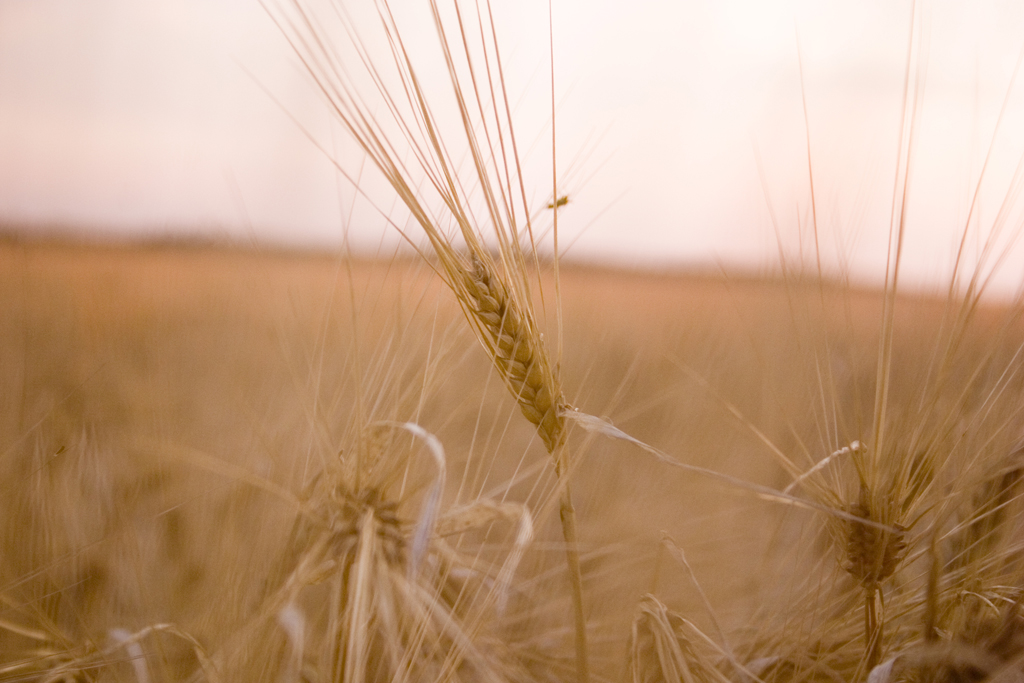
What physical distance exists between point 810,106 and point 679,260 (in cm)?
21

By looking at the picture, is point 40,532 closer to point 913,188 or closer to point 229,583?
point 229,583

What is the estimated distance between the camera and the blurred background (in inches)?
18.3

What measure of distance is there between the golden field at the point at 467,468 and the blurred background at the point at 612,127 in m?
0.04

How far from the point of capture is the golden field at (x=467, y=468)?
0.35 metres

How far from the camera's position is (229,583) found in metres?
0.38

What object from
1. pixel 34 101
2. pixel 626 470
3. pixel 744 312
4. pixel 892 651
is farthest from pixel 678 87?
pixel 34 101

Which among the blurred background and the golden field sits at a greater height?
the blurred background

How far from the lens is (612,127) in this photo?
0.51 m

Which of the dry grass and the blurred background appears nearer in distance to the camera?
the dry grass

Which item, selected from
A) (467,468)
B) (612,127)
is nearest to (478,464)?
(467,468)

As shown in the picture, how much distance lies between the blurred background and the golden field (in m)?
0.04

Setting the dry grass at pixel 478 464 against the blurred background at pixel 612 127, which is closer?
the dry grass at pixel 478 464

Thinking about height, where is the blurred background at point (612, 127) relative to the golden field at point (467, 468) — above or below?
above

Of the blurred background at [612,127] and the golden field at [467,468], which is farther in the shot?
the blurred background at [612,127]
